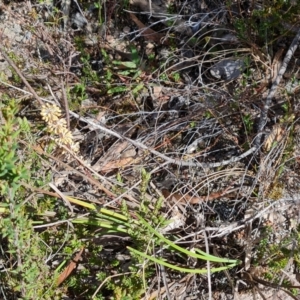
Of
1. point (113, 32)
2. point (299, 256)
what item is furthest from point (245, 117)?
point (113, 32)

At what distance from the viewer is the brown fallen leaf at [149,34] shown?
269cm

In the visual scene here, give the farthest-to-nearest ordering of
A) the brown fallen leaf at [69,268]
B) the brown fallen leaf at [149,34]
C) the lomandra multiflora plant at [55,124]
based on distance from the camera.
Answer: the brown fallen leaf at [149,34] → the brown fallen leaf at [69,268] → the lomandra multiflora plant at [55,124]

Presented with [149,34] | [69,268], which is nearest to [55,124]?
[69,268]

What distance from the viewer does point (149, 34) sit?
272 cm

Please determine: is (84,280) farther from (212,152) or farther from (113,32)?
(113,32)

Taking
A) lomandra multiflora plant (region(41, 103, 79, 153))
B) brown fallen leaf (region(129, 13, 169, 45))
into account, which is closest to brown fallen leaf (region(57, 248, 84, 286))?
lomandra multiflora plant (region(41, 103, 79, 153))

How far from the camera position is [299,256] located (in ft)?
7.31

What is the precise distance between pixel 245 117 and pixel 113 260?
0.93 m

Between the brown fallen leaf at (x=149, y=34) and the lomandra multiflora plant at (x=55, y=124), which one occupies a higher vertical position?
the lomandra multiflora plant at (x=55, y=124)

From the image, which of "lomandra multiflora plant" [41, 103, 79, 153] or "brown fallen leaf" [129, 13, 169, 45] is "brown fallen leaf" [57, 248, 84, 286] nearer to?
"lomandra multiflora plant" [41, 103, 79, 153]

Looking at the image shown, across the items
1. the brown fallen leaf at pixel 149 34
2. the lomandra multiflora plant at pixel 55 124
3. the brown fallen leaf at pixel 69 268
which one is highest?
the lomandra multiflora plant at pixel 55 124

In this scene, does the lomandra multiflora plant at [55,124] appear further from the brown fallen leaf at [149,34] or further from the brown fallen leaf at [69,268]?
the brown fallen leaf at [149,34]

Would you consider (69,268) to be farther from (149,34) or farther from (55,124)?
(149,34)

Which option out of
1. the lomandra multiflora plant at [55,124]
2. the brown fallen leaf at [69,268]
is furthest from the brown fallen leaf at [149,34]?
the brown fallen leaf at [69,268]
